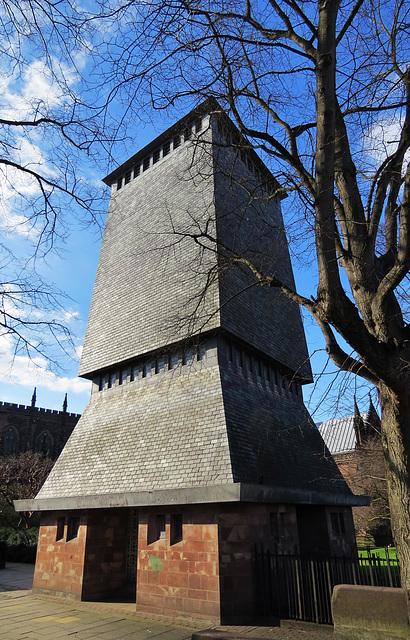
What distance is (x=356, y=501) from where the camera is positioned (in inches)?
531

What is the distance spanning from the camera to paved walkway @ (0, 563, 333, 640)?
767cm

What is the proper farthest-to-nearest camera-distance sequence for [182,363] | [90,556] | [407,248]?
[182,363] → [90,556] → [407,248]

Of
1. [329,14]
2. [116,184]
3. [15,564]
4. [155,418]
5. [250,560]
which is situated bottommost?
[15,564]

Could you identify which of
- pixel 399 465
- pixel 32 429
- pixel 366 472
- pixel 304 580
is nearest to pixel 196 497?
pixel 304 580

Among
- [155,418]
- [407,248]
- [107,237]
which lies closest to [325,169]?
[407,248]

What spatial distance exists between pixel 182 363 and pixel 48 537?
6.46m

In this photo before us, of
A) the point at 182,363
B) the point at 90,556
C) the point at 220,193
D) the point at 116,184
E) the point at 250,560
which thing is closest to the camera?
the point at 250,560

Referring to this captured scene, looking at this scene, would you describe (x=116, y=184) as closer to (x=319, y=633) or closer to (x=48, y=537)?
(x=48, y=537)

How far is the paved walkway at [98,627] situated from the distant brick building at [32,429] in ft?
110

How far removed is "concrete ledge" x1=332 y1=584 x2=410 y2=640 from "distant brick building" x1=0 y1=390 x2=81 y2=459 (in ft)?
134

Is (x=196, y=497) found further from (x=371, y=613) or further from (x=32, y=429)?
(x=32, y=429)

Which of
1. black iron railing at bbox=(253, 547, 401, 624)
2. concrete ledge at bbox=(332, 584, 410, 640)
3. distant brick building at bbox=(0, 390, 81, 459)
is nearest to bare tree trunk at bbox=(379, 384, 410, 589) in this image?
concrete ledge at bbox=(332, 584, 410, 640)

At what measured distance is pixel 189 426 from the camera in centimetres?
1062

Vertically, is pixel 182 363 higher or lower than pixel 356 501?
higher
